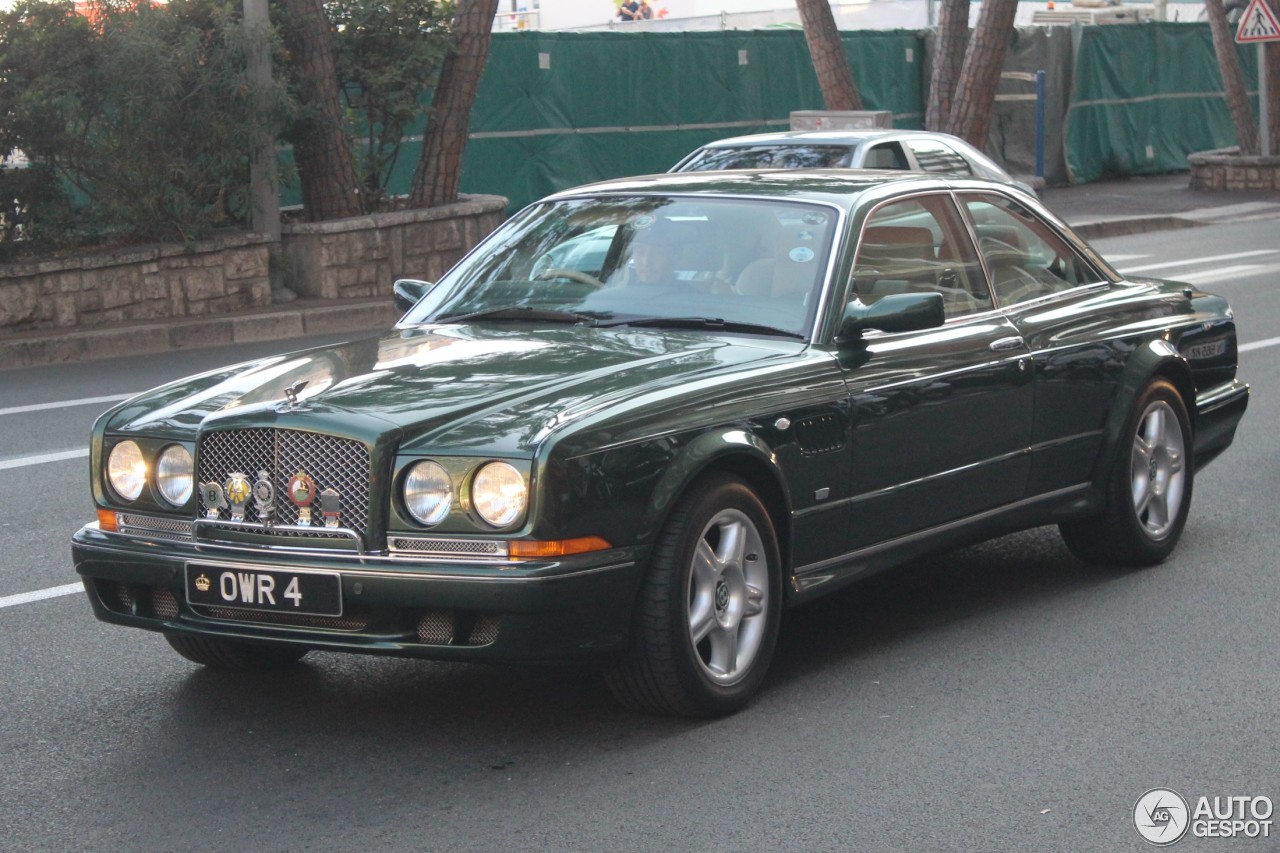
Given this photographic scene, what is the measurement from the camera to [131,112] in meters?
14.4

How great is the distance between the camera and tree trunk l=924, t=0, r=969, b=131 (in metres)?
23.6

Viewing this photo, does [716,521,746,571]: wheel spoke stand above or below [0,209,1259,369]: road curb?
above

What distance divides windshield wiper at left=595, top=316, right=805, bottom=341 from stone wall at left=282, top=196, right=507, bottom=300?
11.0 m

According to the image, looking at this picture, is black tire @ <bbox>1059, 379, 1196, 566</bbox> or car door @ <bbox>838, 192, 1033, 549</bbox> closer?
car door @ <bbox>838, 192, 1033, 549</bbox>

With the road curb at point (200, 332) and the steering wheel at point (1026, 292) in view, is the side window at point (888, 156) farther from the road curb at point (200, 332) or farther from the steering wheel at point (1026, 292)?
the steering wheel at point (1026, 292)

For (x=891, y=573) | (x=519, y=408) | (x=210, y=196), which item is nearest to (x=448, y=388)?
(x=519, y=408)

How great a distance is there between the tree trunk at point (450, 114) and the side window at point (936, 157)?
4.96 m

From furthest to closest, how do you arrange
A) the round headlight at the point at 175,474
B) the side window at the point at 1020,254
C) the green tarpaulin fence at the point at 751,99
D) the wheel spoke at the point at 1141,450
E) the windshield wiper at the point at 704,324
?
the green tarpaulin fence at the point at 751,99 < the wheel spoke at the point at 1141,450 < the side window at the point at 1020,254 < the windshield wiper at the point at 704,324 < the round headlight at the point at 175,474

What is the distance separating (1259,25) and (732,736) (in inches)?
953

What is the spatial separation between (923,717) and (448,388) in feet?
5.24

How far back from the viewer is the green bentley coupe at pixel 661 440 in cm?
461

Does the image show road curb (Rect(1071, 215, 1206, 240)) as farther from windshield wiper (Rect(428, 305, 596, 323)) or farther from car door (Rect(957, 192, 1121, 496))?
windshield wiper (Rect(428, 305, 596, 323))

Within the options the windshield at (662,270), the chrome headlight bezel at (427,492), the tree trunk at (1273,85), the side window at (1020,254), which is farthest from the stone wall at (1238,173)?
the chrome headlight bezel at (427,492)

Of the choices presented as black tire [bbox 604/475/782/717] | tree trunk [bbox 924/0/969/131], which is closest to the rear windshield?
black tire [bbox 604/475/782/717]
